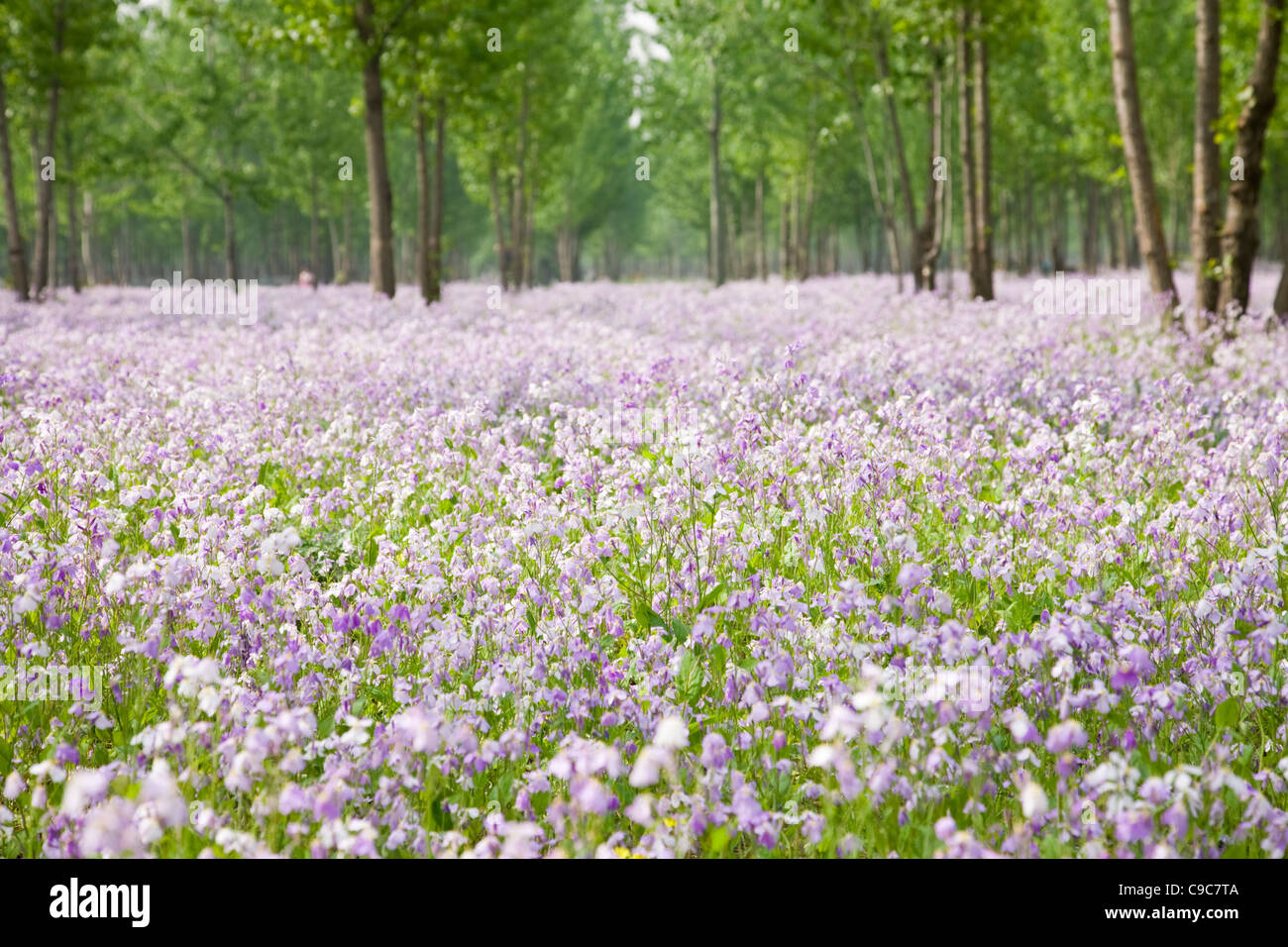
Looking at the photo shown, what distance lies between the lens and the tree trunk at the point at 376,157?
64.2 feet

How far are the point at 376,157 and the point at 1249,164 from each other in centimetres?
1592

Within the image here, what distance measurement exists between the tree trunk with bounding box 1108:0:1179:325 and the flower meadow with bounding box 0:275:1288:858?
4.98 meters

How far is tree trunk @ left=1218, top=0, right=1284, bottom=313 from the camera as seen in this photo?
11.5 metres

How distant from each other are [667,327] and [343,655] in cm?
1173

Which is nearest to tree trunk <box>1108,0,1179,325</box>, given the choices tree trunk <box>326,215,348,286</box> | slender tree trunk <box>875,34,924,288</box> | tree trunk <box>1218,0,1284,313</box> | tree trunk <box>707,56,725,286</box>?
tree trunk <box>1218,0,1284,313</box>

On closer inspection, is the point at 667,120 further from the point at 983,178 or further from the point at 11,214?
the point at 11,214

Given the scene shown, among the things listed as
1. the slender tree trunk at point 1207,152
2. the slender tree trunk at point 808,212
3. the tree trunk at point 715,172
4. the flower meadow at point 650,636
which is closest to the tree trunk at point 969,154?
the slender tree trunk at point 1207,152

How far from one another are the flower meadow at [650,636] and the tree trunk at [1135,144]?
4975mm

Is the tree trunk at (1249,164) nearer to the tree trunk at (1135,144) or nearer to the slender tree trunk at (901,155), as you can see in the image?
the tree trunk at (1135,144)

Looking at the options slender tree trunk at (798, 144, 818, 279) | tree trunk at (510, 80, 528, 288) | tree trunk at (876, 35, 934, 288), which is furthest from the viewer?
slender tree trunk at (798, 144, 818, 279)

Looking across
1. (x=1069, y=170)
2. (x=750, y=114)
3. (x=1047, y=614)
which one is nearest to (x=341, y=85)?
(x=750, y=114)

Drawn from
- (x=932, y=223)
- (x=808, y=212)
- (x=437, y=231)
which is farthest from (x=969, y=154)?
(x=808, y=212)

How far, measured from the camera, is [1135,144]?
12039 millimetres

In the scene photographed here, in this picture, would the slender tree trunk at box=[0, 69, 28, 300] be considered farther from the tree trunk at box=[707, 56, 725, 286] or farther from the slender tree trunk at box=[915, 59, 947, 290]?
the slender tree trunk at box=[915, 59, 947, 290]
